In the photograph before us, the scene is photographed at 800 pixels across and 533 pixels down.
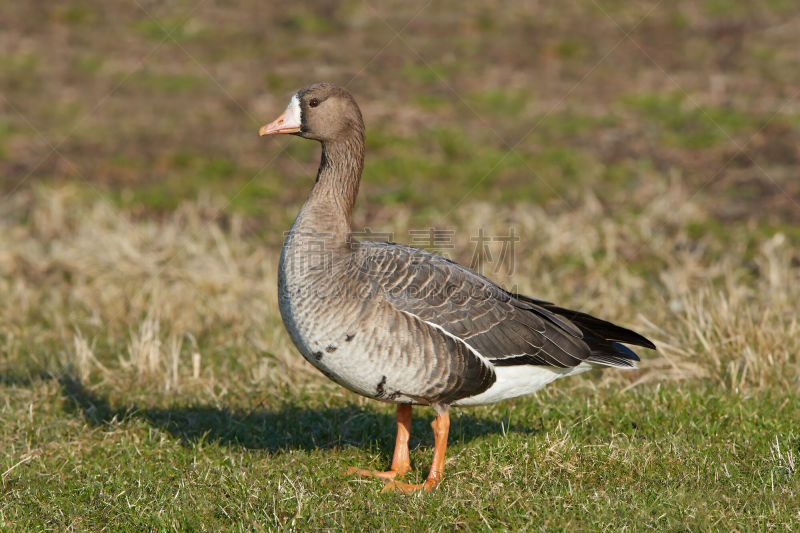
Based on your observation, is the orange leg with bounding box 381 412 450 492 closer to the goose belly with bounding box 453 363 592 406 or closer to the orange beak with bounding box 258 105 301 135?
the goose belly with bounding box 453 363 592 406

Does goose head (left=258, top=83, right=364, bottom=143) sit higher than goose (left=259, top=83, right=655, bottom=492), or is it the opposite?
goose head (left=258, top=83, right=364, bottom=143)

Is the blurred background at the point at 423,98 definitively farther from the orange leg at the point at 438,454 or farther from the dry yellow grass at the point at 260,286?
the orange leg at the point at 438,454

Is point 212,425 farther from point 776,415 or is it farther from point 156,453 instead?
point 776,415

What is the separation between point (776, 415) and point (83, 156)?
1176 centimetres

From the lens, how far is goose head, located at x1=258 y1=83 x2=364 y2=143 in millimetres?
5758

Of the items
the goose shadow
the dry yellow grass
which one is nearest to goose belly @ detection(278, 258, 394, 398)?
the goose shadow

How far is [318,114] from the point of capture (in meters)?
5.75

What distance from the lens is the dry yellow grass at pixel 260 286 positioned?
7184 millimetres

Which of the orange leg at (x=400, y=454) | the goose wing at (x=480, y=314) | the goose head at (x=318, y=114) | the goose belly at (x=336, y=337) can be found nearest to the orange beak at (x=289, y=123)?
the goose head at (x=318, y=114)

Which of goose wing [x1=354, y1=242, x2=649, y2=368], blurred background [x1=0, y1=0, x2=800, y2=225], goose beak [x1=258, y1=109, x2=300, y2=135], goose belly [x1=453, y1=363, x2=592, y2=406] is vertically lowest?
goose belly [x1=453, y1=363, x2=592, y2=406]

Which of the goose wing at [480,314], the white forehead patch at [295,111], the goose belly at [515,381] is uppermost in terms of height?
the white forehead patch at [295,111]

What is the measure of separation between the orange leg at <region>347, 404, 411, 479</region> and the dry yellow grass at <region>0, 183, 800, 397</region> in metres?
1.55

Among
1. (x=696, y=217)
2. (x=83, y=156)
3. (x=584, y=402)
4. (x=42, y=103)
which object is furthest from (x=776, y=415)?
(x=42, y=103)

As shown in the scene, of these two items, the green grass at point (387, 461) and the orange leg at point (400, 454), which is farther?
the orange leg at point (400, 454)
